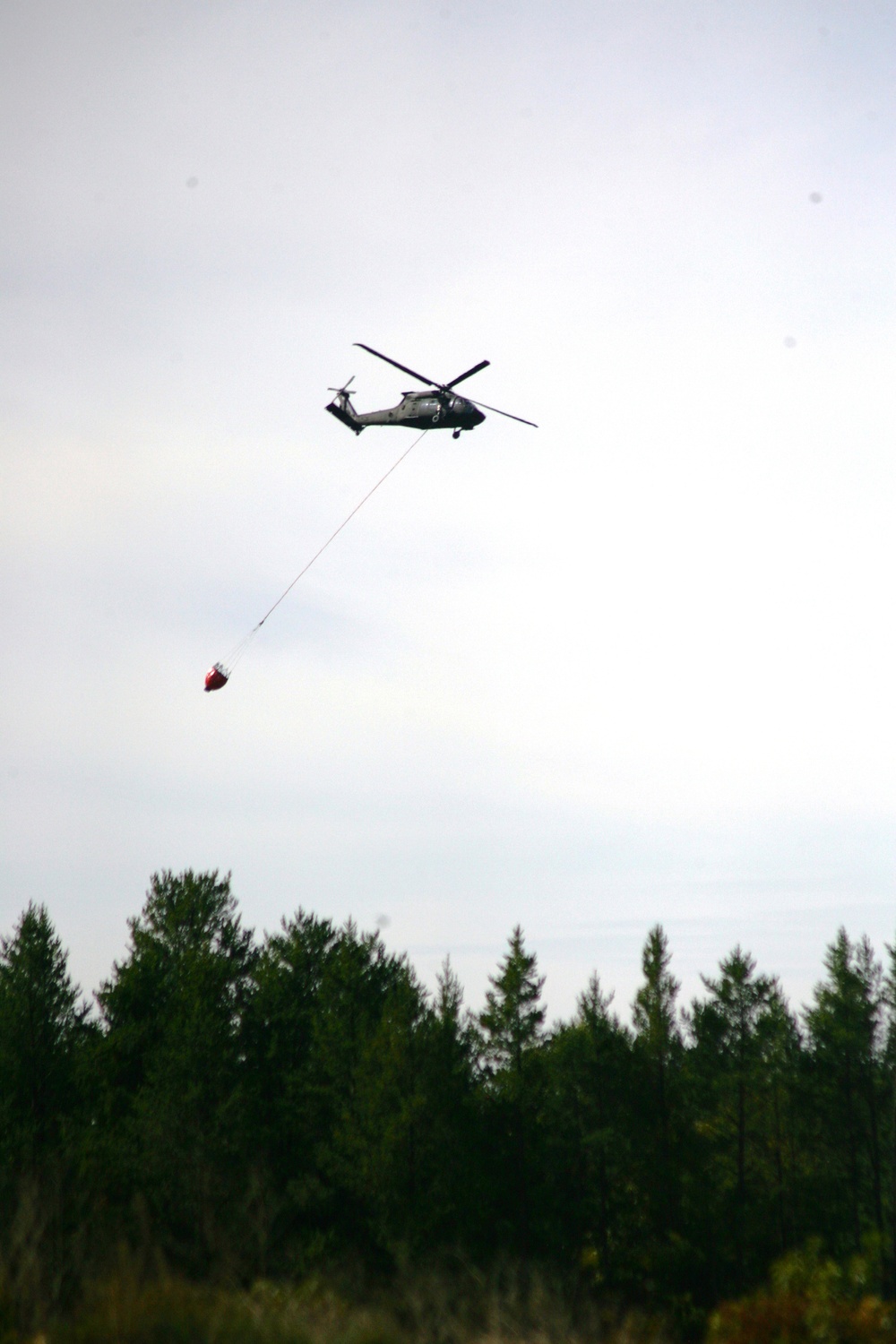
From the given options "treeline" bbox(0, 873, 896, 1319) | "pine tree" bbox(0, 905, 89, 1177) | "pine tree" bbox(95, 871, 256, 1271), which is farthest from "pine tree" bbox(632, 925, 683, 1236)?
"pine tree" bbox(0, 905, 89, 1177)

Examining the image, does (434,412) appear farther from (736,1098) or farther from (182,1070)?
(736,1098)

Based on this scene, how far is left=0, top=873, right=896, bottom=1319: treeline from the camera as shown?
40031 mm

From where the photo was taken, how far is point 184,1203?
40.3 meters

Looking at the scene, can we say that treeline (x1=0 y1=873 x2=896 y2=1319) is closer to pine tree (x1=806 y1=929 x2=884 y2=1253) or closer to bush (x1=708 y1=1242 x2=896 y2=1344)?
pine tree (x1=806 y1=929 x2=884 y2=1253)

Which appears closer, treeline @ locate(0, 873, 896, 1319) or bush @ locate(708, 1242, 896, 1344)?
bush @ locate(708, 1242, 896, 1344)

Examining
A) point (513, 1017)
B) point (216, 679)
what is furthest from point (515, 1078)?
point (216, 679)

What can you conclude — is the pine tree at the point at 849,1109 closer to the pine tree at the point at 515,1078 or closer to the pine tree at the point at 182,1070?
the pine tree at the point at 515,1078

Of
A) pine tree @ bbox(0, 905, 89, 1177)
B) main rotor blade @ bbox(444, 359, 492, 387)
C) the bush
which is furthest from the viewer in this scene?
pine tree @ bbox(0, 905, 89, 1177)

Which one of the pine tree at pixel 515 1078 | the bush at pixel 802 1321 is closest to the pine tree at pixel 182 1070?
the pine tree at pixel 515 1078

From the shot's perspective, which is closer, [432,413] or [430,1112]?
[432,413]

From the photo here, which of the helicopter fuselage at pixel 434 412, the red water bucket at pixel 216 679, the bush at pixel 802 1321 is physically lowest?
the bush at pixel 802 1321

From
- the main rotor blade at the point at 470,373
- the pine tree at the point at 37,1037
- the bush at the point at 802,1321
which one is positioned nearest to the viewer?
the bush at the point at 802,1321

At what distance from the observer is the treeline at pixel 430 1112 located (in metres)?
40.0

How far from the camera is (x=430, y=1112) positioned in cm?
4041
